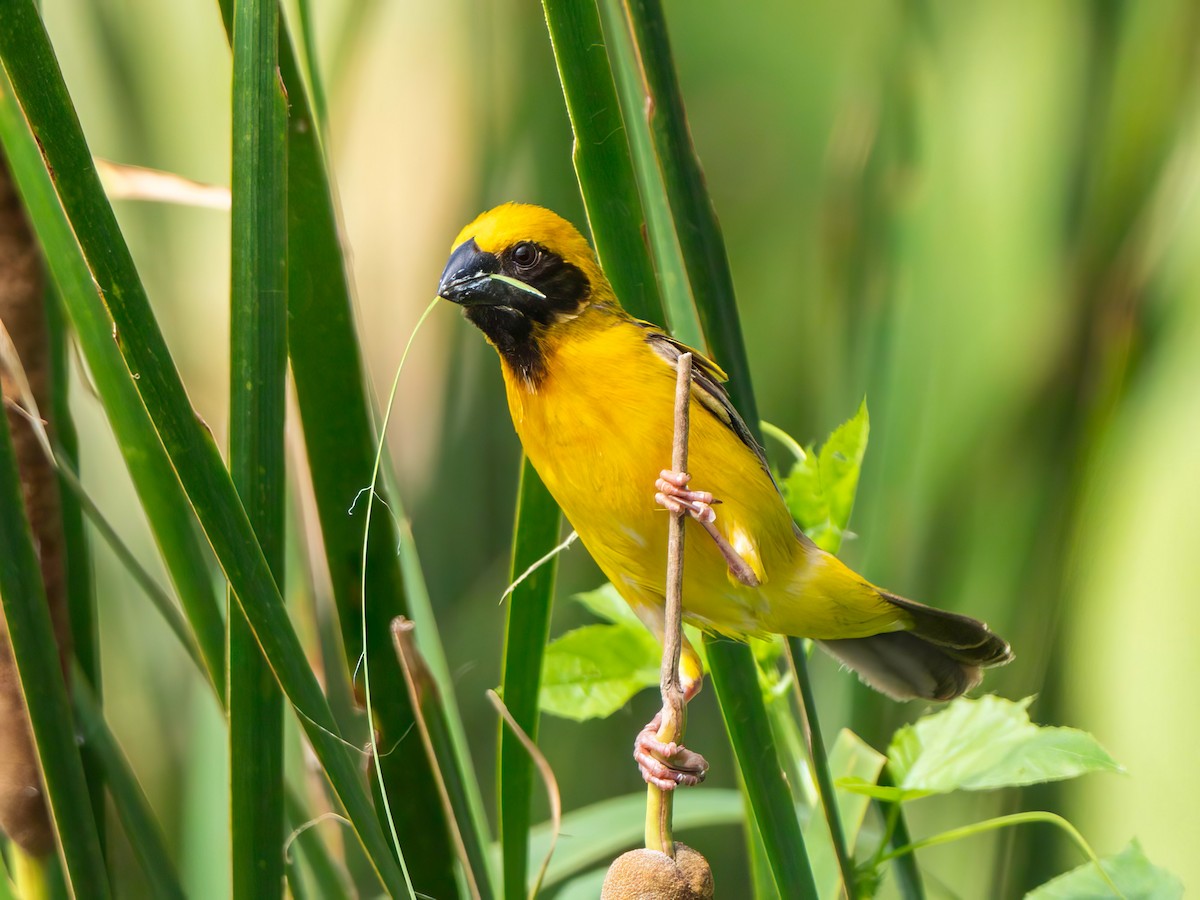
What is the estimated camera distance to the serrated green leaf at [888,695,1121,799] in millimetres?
636

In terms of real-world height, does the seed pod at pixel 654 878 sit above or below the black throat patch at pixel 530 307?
below

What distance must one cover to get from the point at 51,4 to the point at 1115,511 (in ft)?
4.45

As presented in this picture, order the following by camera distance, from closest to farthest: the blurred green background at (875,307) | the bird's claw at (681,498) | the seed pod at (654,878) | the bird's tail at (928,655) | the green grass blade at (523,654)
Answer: the seed pod at (654,878) → the bird's claw at (681,498) → the green grass blade at (523,654) → the bird's tail at (928,655) → the blurred green background at (875,307)

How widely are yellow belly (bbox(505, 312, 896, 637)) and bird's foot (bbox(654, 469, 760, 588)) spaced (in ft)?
0.04

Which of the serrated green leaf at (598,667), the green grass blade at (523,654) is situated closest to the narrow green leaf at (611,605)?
the serrated green leaf at (598,667)

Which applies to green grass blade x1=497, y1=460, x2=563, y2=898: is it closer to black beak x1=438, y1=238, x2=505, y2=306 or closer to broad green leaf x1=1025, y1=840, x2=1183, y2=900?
black beak x1=438, y1=238, x2=505, y2=306

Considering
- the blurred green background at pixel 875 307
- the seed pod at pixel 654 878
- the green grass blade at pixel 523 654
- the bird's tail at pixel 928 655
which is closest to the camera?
the seed pod at pixel 654 878

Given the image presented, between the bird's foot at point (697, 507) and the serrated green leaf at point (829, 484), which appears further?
the serrated green leaf at point (829, 484)

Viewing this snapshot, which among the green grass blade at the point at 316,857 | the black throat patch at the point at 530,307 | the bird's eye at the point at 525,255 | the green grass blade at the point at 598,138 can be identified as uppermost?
the green grass blade at the point at 598,138

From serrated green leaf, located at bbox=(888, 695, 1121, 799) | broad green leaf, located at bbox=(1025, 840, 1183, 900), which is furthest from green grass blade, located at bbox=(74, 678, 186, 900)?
broad green leaf, located at bbox=(1025, 840, 1183, 900)

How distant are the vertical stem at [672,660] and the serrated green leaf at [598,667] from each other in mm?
252

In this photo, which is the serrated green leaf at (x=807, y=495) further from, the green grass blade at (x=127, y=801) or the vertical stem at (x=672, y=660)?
the green grass blade at (x=127, y=801)

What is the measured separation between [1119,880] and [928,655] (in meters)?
0.19

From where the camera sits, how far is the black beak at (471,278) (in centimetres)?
Result: 55
